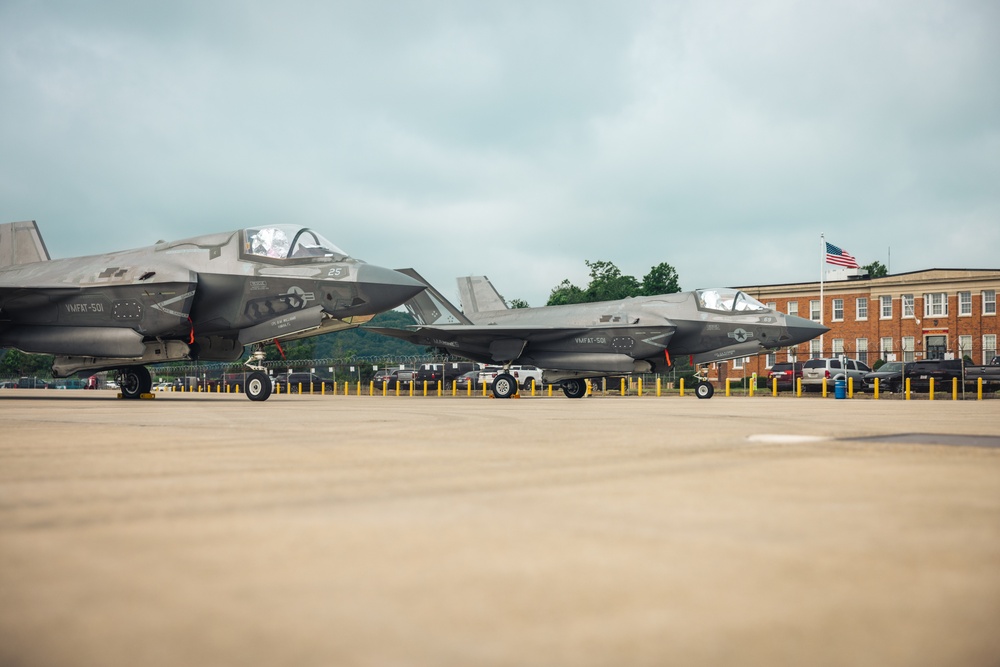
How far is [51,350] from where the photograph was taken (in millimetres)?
16281

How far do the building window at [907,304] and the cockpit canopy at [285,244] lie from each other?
55485 mm

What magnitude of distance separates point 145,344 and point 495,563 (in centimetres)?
1597

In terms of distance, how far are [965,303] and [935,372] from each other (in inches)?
1292

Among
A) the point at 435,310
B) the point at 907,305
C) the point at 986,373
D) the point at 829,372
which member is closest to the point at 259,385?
the point at 435,310

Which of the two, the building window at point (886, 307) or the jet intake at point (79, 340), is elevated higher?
the building window at point (886, 307)

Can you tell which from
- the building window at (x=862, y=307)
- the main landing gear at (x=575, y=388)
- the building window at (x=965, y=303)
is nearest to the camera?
the main landing gear at (x=575, y=388)

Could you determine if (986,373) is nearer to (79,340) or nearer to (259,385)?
(259,385)

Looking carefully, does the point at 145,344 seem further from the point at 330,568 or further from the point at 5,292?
the point at 330,568

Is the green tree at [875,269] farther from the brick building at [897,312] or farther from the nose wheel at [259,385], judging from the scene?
the nose wheel at [259,385]

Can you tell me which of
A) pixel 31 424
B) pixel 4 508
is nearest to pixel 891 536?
pixel 4 508

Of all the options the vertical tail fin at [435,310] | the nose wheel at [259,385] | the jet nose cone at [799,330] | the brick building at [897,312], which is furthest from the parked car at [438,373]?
the nose wheel at [259,385]

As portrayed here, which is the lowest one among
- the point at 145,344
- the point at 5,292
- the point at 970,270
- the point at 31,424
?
the point at 31,424

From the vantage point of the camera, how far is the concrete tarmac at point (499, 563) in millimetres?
1472

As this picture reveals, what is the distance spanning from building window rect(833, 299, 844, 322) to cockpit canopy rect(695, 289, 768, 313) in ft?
144
